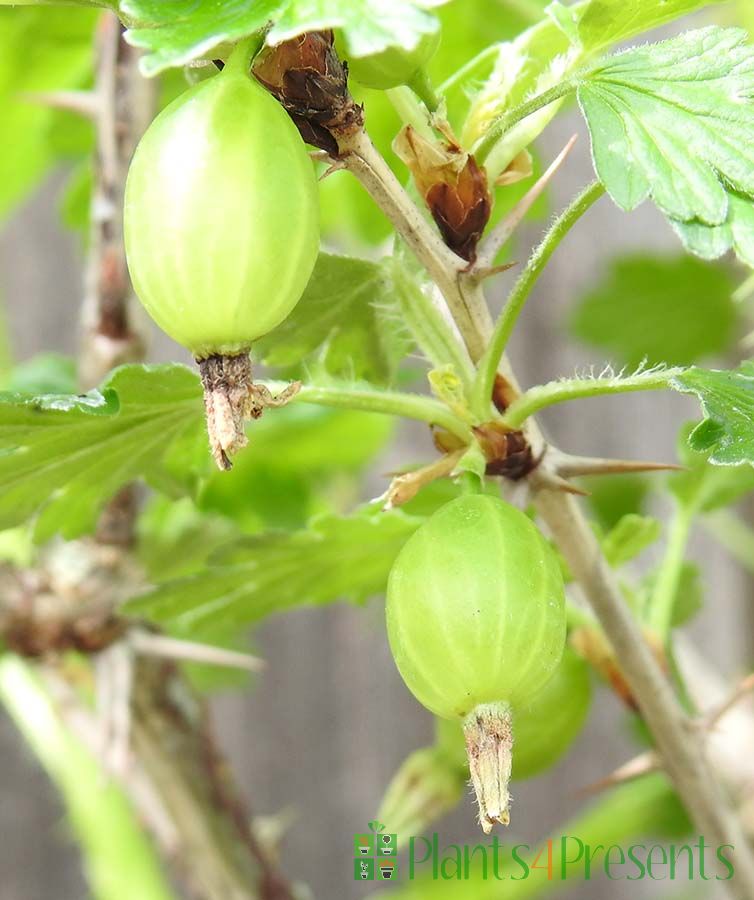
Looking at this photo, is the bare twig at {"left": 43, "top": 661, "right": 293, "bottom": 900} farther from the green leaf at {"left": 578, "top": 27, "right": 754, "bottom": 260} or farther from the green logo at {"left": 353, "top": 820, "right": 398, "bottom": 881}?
the green leaf at {"left": 578, "top": 27, "right": 754, "bottom": 260}

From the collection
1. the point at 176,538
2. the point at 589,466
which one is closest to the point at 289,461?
the point at 176,538

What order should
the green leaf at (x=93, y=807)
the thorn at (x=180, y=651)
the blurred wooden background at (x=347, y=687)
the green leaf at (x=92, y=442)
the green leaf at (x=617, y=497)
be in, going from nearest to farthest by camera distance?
1. the green leaf at (x=92, y=442)
2. the thorn at (x=180, y=651)
3. the green leaf at (x=93, y=807)
4. the green leaf at (x=617, y=497)
5. the blurred wooden background at (x=347, y=687)

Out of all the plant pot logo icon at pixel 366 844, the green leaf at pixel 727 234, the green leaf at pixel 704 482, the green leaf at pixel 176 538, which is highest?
the green leaf at pixel 176 538

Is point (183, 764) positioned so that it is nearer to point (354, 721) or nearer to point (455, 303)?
point (455, 303)

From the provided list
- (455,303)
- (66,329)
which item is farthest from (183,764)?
(66,329)

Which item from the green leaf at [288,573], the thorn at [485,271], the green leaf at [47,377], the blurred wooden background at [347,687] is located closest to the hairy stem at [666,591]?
the green leaf at [288,573]

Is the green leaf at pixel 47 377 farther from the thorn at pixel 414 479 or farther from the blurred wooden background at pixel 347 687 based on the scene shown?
the blurred wooden background at pixel 347 687

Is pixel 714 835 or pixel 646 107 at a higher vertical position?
pixel 646 107

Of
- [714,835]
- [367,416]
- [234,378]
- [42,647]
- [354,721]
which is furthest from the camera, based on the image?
[354,721]
